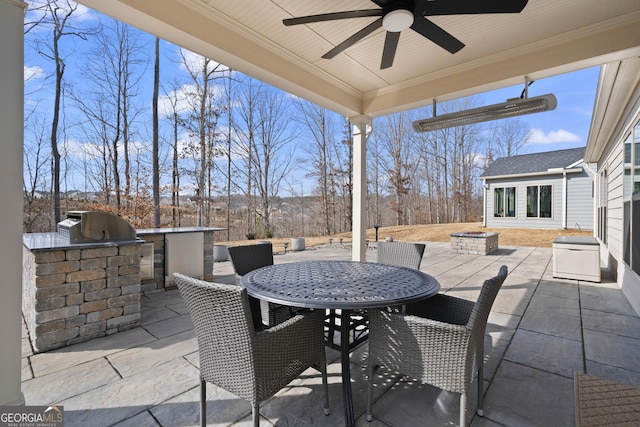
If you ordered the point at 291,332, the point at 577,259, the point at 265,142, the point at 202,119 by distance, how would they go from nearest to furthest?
the point at 291,332 → the point at 577,259 → the point at 202,119 → the point at 265,142

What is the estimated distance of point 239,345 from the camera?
1488 millimetres

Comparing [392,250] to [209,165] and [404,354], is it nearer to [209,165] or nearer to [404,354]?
[404,354]

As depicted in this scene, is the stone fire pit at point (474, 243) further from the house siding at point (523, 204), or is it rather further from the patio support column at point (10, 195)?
the patio support column at point (10, 195)

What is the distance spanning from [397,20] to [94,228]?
10.9ft

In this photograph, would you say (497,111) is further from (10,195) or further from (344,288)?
(10,195)

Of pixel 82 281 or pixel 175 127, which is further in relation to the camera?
pixel 175 127

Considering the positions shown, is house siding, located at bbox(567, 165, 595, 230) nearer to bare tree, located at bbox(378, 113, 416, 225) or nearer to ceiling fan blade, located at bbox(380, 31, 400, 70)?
bare tree, located at bbox(378, 113, 416, 225)

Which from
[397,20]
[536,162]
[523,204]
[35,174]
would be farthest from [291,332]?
[536,162]

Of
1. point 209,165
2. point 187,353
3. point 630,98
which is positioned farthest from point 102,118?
point 630,98

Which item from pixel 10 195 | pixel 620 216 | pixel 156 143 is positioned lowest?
pixel 620 216

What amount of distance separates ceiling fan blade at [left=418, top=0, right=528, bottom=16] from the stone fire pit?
7031 mm

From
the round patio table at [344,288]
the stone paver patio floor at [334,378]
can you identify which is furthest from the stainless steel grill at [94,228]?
the round patio table at [344,288]

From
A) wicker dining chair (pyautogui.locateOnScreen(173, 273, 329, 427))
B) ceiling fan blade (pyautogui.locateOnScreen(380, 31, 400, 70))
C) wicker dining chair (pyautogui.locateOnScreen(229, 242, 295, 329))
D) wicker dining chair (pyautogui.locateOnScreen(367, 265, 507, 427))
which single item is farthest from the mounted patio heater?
wicker dining chair (pyautogui.locateOnScreen(173, 273, 329, 427))

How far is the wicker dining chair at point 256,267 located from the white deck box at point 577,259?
5.24 m
